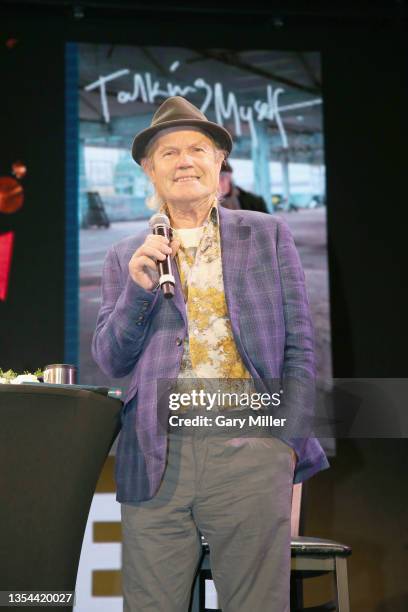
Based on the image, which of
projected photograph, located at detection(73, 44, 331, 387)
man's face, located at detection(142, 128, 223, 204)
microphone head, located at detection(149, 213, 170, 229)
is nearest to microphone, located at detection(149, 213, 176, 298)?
microphone head, located at detection(149, 213, 170, 229)

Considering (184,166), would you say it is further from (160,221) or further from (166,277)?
(166,277)

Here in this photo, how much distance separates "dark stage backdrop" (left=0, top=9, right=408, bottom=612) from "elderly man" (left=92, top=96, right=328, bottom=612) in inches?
→ 85.2

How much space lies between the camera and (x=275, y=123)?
13.2 ft

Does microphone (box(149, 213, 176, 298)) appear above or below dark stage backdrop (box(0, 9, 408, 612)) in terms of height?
below

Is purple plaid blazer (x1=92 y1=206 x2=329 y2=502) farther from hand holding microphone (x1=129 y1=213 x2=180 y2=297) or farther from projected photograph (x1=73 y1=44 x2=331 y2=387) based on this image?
projected photograph (x1=73 y1=44 x2=331 y2=387)

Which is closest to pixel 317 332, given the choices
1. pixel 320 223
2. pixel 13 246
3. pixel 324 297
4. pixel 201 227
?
pixel 324 297

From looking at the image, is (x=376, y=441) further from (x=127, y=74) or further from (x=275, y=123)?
(x=127, y=74)

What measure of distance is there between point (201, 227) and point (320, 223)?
7.49 ft

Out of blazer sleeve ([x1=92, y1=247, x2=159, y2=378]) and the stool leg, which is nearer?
blazer sleeve ([x1=92, y1=247, x2=159, y2=378])

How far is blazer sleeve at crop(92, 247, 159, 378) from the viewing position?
62.6 inches

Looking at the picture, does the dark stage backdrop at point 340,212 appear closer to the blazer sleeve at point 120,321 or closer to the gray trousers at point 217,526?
the blazer sleeve at point 120,321

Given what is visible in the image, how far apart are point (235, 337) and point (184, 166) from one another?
1.39 ft

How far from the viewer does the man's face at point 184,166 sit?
175 cm

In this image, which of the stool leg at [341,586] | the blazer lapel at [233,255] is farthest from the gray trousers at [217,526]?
the stool leg at [341,586]
